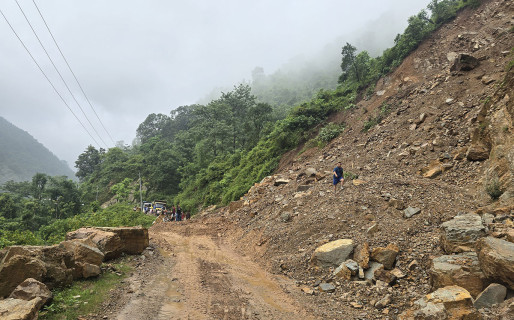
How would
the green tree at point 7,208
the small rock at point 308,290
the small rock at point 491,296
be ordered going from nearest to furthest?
the small rock at point 491,296
the small rock at point 308,290
the green tree at point 7,208

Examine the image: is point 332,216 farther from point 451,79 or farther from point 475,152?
point 451,79

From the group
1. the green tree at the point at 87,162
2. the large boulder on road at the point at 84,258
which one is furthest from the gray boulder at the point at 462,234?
the green tree at the point at 87,162

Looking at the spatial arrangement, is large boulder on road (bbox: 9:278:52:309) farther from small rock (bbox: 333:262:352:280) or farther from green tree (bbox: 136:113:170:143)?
green tree (bbox: 136:113:170:143)

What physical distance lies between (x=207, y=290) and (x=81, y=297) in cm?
284

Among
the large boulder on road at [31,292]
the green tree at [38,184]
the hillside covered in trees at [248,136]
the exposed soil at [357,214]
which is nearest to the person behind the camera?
the large boulder on road at [31,292]

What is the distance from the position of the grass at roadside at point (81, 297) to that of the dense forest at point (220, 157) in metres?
3.89

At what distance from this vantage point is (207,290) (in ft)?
23.4

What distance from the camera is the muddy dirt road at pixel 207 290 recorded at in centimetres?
585

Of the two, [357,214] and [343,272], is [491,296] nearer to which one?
[343,272]

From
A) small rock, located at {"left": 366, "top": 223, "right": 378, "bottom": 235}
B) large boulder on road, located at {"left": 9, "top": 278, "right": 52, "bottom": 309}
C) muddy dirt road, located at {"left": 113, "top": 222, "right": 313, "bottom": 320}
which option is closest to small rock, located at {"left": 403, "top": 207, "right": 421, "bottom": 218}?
small rock, located at {"left": 366, "top": 223, "right": 378, "bottom": 235}

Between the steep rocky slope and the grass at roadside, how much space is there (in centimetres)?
489

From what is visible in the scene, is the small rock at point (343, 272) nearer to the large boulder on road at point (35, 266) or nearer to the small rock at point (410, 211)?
the small rock at point (410, 211)

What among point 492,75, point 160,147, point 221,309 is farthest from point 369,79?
point 160,147

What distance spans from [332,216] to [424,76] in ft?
49.7
